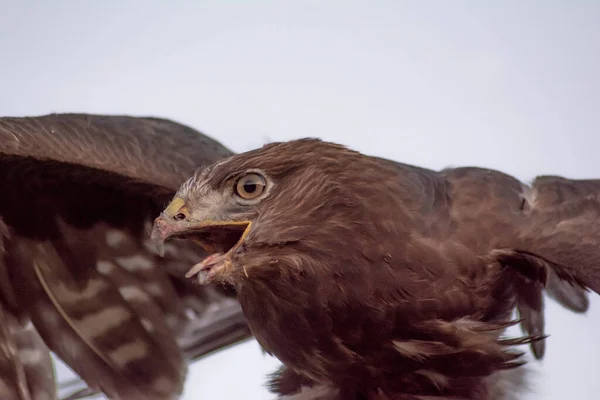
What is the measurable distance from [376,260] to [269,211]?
0.19m

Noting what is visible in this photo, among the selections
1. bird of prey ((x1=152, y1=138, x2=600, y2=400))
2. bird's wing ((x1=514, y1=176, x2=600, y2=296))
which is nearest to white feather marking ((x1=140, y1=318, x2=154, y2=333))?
bird of prey ((x1=152, y1=138, x2=600, y2=400))

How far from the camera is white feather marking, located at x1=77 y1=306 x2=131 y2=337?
64.6 inches

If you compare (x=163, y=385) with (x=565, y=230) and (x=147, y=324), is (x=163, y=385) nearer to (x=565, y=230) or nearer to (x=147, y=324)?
(x=147, y=324)

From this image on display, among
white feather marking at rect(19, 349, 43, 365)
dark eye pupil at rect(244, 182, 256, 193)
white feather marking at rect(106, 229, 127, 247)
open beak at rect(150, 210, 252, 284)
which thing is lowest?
white feather marking at rect(19, 349, 43, 365)

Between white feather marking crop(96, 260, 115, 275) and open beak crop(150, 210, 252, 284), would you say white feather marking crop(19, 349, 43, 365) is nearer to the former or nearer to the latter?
white feather marking crop(96, 260, 115, 275)

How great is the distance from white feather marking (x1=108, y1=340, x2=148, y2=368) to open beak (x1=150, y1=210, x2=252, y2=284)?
2.21ft

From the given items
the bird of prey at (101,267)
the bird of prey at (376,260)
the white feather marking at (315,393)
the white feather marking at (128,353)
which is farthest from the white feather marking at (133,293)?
the bird of prey at (376,260)

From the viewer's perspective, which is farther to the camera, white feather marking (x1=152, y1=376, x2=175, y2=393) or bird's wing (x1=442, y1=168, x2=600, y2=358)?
white feather marking (x1=152, y1=376, x2=175, y2=393)

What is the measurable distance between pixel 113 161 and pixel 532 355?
99 centimetres

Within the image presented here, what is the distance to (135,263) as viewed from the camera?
5.62 ft

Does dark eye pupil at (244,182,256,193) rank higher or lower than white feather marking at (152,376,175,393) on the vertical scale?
higher

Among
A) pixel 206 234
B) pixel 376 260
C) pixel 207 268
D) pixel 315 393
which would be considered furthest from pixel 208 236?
pixel 315 393

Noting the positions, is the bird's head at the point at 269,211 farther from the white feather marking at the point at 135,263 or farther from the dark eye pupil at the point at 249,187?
the white feather marking at the point at 135,263

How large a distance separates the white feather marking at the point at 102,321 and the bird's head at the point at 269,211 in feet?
2.21
